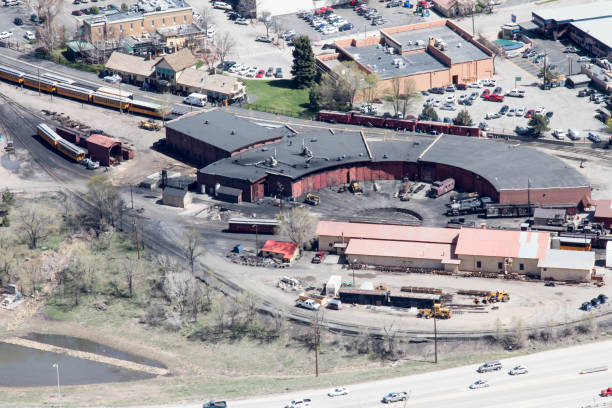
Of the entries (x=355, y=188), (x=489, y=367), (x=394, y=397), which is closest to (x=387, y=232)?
(x=355, y=188)

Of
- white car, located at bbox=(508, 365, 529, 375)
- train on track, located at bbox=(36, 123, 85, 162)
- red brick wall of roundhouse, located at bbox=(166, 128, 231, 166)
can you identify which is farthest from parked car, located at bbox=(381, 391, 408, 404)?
train on track, located at bbox=(36, 123, 85, 162)

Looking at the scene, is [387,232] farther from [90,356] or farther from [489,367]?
[90,356]

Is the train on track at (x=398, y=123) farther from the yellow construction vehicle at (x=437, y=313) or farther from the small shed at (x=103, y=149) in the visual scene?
the yellow construction vehicle at (x=437, y=313)

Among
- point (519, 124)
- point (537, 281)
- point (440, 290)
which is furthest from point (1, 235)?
point (519, 124)

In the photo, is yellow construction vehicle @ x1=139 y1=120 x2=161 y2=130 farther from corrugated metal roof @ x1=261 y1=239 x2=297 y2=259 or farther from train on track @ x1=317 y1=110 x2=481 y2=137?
corrugated metal roof @ x1=261 y1=239 x2=297 y2=259

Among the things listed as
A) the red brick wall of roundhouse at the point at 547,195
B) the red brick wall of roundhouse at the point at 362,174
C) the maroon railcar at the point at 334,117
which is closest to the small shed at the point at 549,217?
the red brick wall of roundhouse at the point at 547,195
